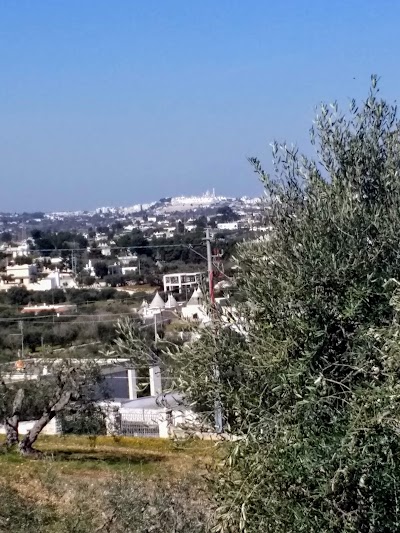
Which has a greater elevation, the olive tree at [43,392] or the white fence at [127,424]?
the olive tree at [43,392]

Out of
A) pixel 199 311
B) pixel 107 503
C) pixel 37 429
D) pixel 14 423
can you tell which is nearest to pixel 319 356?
pixel 199 311

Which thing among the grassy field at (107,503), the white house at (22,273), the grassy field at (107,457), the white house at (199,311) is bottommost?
the grassy field at (107,457)

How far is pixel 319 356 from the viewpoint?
5.68 metres

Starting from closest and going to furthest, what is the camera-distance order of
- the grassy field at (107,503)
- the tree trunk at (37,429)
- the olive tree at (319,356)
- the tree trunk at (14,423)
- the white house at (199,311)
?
the olive tree at (319,356)
the white house at (199,311)
the grassy field at (107,503)
the tree trunk at (37,429)
the tree trunk at (14,423)

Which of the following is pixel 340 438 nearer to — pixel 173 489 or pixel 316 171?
pixel 316 171

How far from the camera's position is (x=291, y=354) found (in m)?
5.77

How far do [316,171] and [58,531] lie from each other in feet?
13.1

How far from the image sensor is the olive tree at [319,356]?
17.3ft

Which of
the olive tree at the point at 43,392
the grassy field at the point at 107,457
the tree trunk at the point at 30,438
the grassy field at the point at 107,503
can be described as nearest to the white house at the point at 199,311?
the grassy field at the point at 107,503

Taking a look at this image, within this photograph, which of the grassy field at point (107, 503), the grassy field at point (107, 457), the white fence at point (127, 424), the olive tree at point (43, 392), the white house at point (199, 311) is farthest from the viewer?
the white fence at point (127, 424)

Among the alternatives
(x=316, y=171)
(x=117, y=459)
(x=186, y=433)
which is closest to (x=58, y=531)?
(x=186, y=433)

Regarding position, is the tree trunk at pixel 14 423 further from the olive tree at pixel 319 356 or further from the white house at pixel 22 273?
the white house at pixel 22 273

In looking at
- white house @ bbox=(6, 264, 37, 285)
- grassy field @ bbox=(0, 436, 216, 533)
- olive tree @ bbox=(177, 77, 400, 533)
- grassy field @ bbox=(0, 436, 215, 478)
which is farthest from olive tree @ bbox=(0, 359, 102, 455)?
white house @ bbox=(6, 264, 37, 285)

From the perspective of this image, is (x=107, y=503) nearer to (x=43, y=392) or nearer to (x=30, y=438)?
(x=30, y=438)
